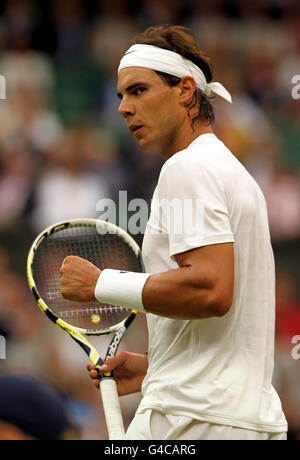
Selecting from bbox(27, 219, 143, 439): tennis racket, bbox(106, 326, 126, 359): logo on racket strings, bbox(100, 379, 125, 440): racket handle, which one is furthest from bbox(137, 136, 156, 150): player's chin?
bbox(100, 379, 125, 440): racket handle

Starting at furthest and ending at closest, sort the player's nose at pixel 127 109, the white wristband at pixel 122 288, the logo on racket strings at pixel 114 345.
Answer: the logo on racket strings at pixel 114 345 < the player's nose at pixel 127 109 < the white wristband at pixel 122 288

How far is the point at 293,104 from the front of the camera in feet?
32.9

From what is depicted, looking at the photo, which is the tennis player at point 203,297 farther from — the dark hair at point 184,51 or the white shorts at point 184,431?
the dark hair at point 184,51

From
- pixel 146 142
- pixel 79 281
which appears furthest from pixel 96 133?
pixel 79 281

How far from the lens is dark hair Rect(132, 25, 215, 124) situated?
344 centimetres

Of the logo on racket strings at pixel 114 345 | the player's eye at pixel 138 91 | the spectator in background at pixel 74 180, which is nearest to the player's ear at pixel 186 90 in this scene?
the player's eye at pixel 138 91

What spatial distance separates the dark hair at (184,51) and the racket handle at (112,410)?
1.05 metres

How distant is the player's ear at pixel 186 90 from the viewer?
3420 millimetres

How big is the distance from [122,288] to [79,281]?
179 mm

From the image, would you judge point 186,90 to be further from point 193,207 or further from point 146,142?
point 193,207

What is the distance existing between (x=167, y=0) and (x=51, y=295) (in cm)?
824

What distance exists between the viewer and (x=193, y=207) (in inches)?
116

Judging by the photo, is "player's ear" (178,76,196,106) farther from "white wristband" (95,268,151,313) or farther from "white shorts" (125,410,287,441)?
"white shorts" (125,410,287,441)

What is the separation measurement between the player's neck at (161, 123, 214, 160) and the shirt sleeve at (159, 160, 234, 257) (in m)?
0.33
